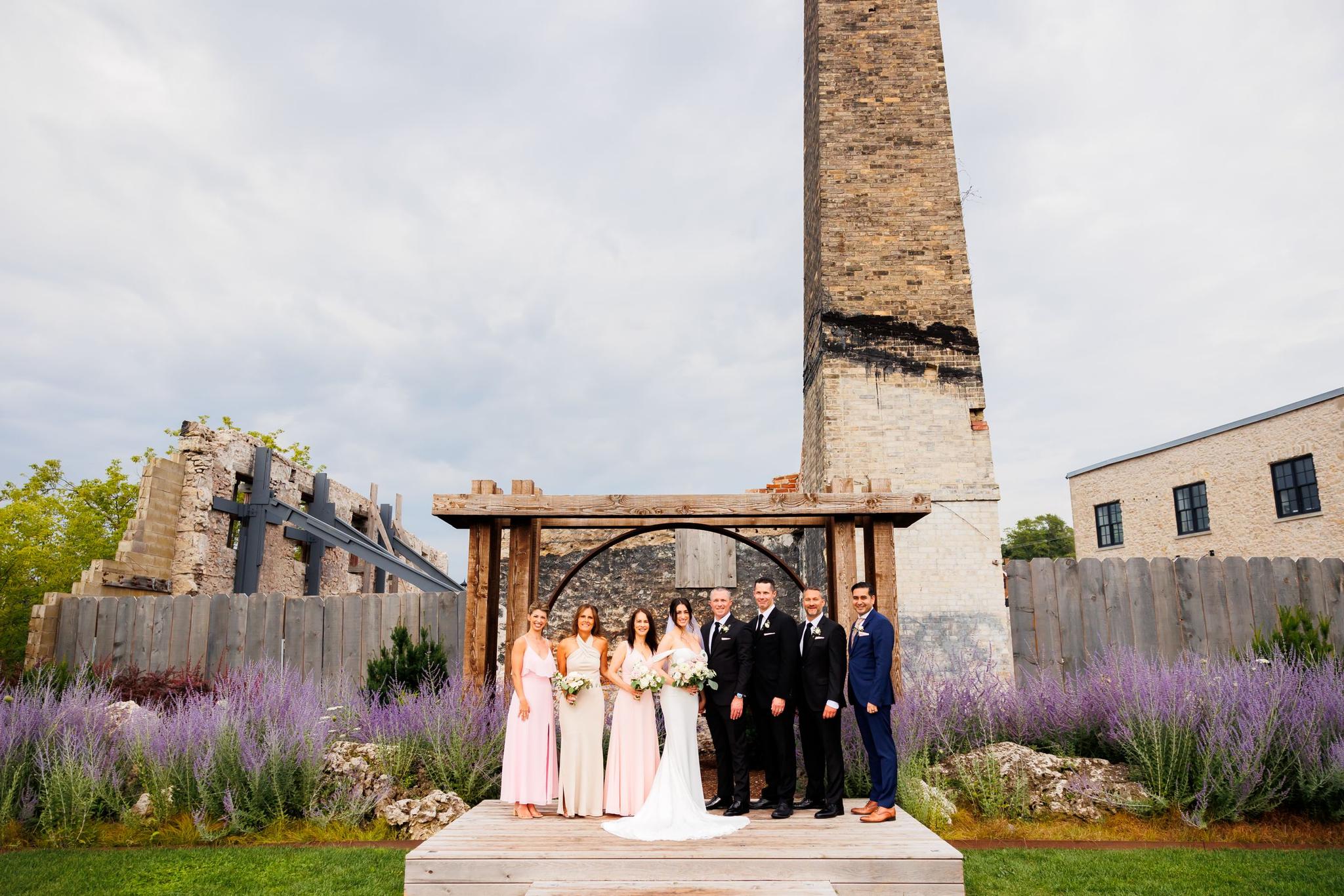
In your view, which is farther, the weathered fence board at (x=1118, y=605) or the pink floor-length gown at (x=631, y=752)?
the weathered fence board at (x=1118, y=605)

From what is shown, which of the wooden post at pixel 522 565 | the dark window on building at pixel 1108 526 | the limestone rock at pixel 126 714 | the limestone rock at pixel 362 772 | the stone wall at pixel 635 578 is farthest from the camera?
the dark window on building at pixel 1108 526

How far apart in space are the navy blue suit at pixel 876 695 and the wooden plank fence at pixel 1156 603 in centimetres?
514

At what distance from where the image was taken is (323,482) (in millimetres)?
20375

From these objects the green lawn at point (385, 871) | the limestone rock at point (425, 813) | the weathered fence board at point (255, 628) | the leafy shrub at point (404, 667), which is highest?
the weathered fence board at point (255, 628)

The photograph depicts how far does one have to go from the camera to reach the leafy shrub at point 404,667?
966cm

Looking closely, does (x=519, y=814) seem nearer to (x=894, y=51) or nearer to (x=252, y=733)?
(x=252, y=733)

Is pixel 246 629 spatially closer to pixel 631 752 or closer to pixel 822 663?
pixel 631 752

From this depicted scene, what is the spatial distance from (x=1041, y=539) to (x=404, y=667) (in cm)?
4833

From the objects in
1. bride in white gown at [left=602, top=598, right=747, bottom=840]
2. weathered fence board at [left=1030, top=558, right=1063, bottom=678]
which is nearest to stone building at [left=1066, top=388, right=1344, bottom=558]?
weathered fence board at [left=1030, top=558, right=1063, bottom=678]

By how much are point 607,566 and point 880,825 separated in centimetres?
1055

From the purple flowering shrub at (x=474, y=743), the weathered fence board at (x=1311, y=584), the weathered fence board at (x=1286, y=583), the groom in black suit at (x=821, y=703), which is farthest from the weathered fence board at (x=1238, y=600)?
the groom in black suit at (x=821, y=703)

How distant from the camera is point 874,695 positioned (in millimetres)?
6086

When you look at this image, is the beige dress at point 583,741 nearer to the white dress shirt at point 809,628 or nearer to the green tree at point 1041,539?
the white dress shirt at point 809,628

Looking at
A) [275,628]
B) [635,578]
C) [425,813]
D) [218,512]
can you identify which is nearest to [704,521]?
[425,813]
